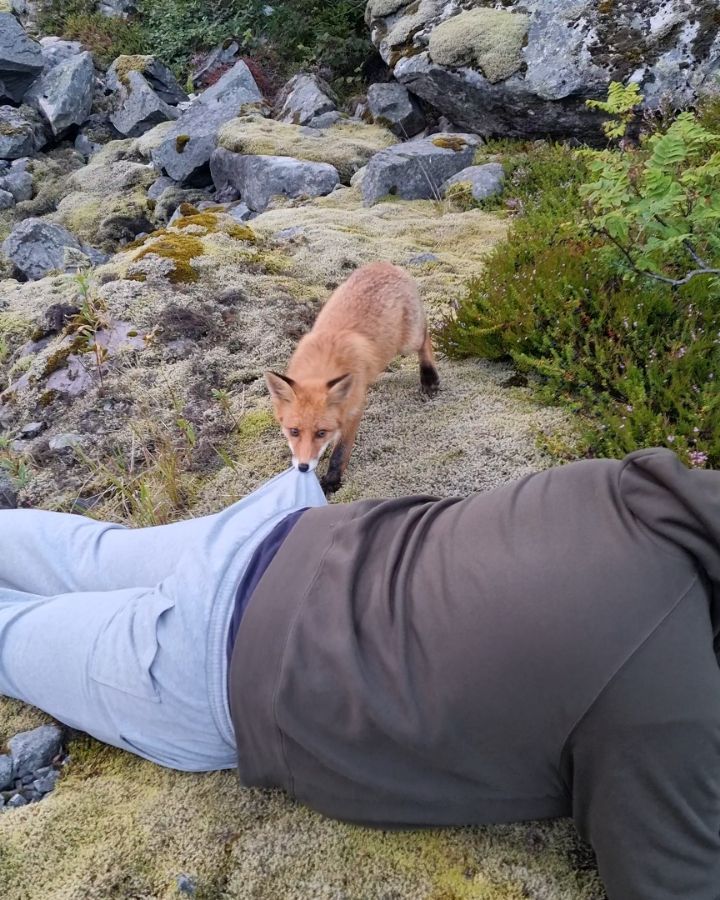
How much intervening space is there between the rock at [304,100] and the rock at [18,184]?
537 cm

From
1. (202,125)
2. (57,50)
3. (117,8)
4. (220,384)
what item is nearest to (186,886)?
(220,384)

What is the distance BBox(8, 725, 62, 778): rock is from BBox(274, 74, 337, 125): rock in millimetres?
12610

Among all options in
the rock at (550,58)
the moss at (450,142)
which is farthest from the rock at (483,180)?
the rock at (550,58)

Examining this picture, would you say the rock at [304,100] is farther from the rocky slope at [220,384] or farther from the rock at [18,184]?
the rock at [18,184]

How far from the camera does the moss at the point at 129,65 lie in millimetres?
16078

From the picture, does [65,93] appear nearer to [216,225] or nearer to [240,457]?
[216,225]

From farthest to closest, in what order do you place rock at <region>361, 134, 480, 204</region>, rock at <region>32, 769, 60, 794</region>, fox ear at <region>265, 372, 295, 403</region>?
rock at <region>361, 134, 480, 204</region> < fox ear at <region>265, 372, 295, 403</region> < rock at <region>32, 769, 60, 794</region>

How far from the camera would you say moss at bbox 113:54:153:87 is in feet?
52.7

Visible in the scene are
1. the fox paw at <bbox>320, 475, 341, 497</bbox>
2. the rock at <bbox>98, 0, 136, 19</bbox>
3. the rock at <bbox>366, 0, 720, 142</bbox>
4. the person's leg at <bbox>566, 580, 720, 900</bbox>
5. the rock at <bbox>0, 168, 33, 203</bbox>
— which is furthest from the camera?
the rock at <bbox>98, 0, 136, 19</bbox>

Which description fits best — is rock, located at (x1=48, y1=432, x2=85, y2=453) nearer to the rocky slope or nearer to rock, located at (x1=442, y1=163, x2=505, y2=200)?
the rocky slope

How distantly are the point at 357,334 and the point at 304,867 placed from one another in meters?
3.41

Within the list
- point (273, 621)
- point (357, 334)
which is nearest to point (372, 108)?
point (357, 334)

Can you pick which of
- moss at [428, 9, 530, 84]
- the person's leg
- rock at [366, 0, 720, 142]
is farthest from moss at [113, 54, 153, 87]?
the person's leg

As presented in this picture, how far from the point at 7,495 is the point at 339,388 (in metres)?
2.41
